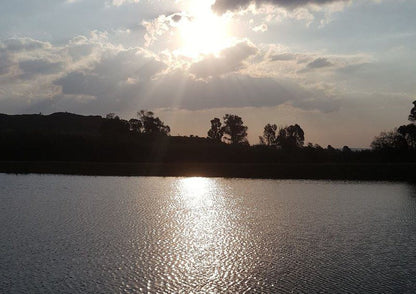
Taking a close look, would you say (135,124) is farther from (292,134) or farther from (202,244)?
(202,244)

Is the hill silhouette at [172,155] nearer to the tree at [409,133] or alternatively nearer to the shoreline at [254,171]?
the shoreline at [254,171]

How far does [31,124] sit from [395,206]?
14513 centimetres

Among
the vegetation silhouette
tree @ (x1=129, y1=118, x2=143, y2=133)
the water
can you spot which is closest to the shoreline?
the vegetation silhouette

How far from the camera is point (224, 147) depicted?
86750mm

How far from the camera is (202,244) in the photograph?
18.6 m

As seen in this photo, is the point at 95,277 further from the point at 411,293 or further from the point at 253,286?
the point at 411,293

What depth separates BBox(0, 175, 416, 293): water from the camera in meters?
13.2

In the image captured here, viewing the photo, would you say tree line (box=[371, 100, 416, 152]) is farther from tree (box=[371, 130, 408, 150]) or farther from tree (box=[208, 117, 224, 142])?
tree (box=[208, 117, 224, 142])

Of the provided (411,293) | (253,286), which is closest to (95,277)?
(253,286)

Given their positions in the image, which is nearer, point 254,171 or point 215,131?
point 254,171

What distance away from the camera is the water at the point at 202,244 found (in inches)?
519

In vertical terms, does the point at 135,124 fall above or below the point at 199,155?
above

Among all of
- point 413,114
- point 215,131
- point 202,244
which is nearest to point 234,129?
point 215,131

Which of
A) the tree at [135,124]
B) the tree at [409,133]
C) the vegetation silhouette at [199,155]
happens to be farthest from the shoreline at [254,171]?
the tree at [135,124]
